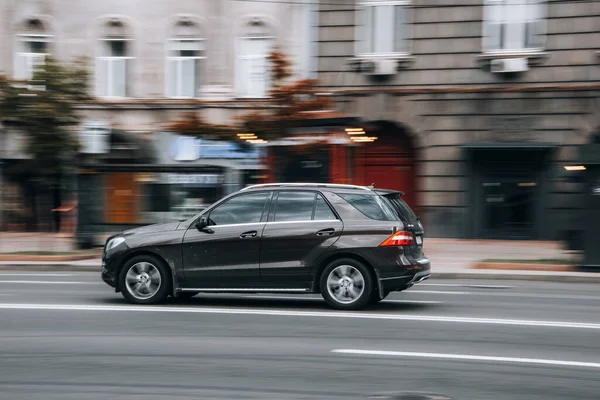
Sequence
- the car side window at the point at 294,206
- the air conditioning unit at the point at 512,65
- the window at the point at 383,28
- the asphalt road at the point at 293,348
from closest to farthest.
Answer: the asphalt road at the point at 293,348 < the car side window at the point at 294,206 < the air conditioning unit at the point at 512,65 < the window at the point at 383,28

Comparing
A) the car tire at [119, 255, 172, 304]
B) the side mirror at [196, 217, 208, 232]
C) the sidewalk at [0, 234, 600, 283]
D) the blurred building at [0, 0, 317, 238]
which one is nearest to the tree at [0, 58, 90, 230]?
the sidewalk at [0, 234, 600, 283]

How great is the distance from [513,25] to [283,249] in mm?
14650

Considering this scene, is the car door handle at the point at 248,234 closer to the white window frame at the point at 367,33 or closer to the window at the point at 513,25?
the white window frame at the point at 367,33

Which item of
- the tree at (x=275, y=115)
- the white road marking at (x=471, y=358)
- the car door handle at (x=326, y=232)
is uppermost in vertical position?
the tree at (x=275, y=115)

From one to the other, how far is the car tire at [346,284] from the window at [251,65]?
15494mm

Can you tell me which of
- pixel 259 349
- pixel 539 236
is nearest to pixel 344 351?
pixel 259 349

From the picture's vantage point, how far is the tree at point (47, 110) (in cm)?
1914

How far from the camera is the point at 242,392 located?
6.16 metres

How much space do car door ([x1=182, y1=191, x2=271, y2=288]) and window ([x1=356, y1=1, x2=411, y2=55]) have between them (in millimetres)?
14020

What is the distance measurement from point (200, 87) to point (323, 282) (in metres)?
16.3

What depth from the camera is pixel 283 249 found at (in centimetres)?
1045

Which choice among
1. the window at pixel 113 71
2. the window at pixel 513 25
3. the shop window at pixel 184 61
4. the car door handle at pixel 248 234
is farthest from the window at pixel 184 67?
the car door handle at pixel 248 234

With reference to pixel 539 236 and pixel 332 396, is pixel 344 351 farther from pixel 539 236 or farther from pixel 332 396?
pixel 539 236

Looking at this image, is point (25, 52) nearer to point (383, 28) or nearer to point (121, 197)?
point (121, 197)
